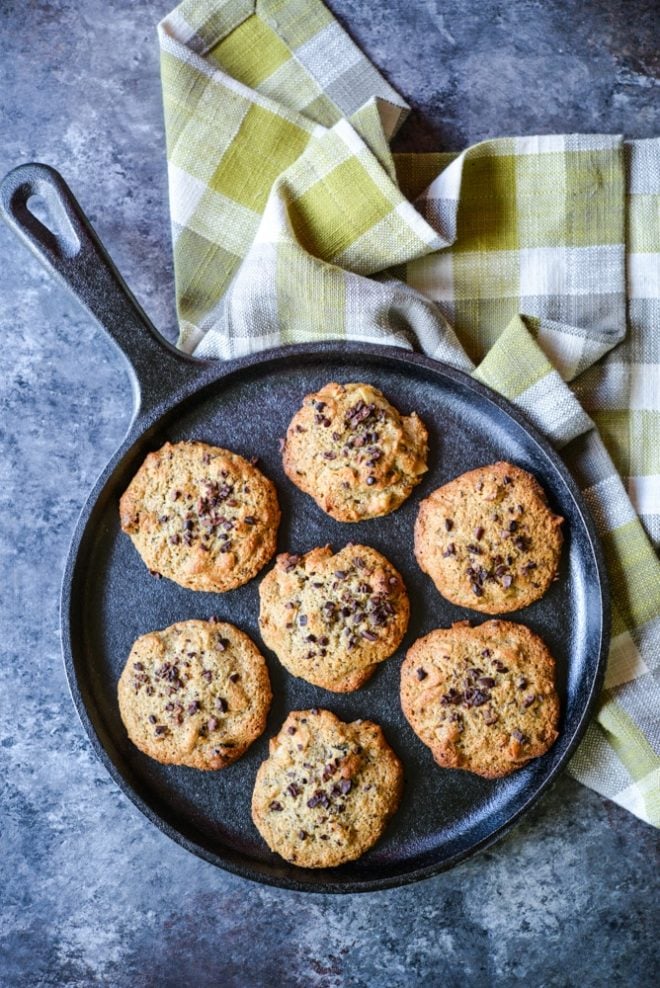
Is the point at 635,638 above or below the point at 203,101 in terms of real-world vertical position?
below

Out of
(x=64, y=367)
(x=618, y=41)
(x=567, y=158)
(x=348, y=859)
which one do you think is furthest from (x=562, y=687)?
(x=618, y=41)

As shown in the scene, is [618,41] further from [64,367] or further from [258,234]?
[64,367]

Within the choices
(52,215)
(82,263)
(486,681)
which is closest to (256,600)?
(486,681)

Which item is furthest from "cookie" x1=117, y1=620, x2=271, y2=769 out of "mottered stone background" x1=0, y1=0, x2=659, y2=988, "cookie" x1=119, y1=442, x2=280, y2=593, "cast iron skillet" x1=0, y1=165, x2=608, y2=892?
"mottered stone background" x1=0, y1=0, x2=659, y2=988

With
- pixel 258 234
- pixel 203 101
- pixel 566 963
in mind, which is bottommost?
pixel 566 963

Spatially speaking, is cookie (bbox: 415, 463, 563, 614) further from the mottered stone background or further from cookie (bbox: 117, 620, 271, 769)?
the mottered stone background

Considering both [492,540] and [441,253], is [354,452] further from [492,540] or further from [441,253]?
[441,253]
